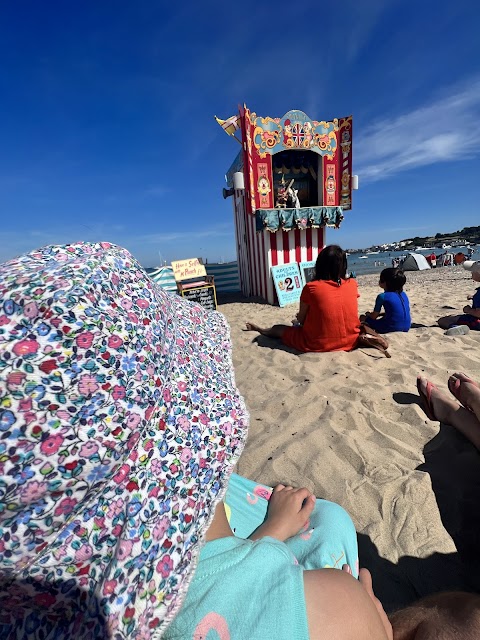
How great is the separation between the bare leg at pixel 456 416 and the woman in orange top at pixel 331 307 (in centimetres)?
139

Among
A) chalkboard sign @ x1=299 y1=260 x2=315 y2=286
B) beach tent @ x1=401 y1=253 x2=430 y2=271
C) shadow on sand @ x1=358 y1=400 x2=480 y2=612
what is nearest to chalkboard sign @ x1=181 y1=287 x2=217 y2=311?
chalkboard sign @ x1=299 y1=260 x2=315 y2=286

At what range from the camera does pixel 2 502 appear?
431mm

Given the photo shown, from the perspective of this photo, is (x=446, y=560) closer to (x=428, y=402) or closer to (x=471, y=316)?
(x=428, y=402)

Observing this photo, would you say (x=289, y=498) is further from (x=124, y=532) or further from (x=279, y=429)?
(x=279, y=429)

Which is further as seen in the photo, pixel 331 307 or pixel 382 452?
pixel 331 307

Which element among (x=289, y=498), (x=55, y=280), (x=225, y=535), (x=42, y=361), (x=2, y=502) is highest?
(x=55, y=280)

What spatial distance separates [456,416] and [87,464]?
1720mm

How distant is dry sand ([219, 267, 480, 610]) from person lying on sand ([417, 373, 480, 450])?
0.11 meters

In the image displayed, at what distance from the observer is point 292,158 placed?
735 cm

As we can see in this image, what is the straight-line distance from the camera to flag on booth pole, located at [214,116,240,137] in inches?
234

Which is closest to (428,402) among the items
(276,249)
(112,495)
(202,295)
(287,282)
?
(112,495)

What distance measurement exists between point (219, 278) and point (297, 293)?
10.6 feet

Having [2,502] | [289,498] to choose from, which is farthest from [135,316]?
[289,498]

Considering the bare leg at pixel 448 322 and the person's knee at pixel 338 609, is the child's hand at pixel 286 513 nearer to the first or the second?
the person's knee at pixel 338 609
